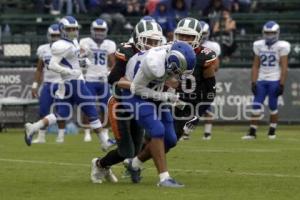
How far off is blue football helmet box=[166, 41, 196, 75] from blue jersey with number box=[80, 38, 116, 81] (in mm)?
9209

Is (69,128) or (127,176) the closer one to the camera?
(127,176)

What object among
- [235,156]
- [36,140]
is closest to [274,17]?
[36,140]

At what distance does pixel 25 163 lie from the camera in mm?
13312

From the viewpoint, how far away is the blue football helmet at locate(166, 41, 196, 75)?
9742 millimetres

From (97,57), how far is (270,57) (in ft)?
10.5

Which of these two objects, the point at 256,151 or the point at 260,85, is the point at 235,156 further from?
the point at 260,85

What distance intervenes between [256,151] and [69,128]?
628 cm

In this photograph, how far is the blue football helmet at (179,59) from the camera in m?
9.74

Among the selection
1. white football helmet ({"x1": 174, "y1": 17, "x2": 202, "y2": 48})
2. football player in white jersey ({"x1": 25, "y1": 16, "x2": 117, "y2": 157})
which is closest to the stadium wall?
football player in white jersey ({"x1": 25, "y1": 16, "x2": 117, "y2": 157})

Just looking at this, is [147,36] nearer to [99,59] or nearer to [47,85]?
[47,85]

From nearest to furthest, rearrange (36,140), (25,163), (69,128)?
(25,163), (36,140), (69,128)

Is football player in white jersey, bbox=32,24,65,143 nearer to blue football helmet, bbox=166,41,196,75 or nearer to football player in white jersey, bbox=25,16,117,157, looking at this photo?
football player in white jersey, bbox=25,16,117,157

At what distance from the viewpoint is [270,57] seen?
1895cm

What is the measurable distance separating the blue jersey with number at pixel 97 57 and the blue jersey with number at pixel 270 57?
2.71 meters
